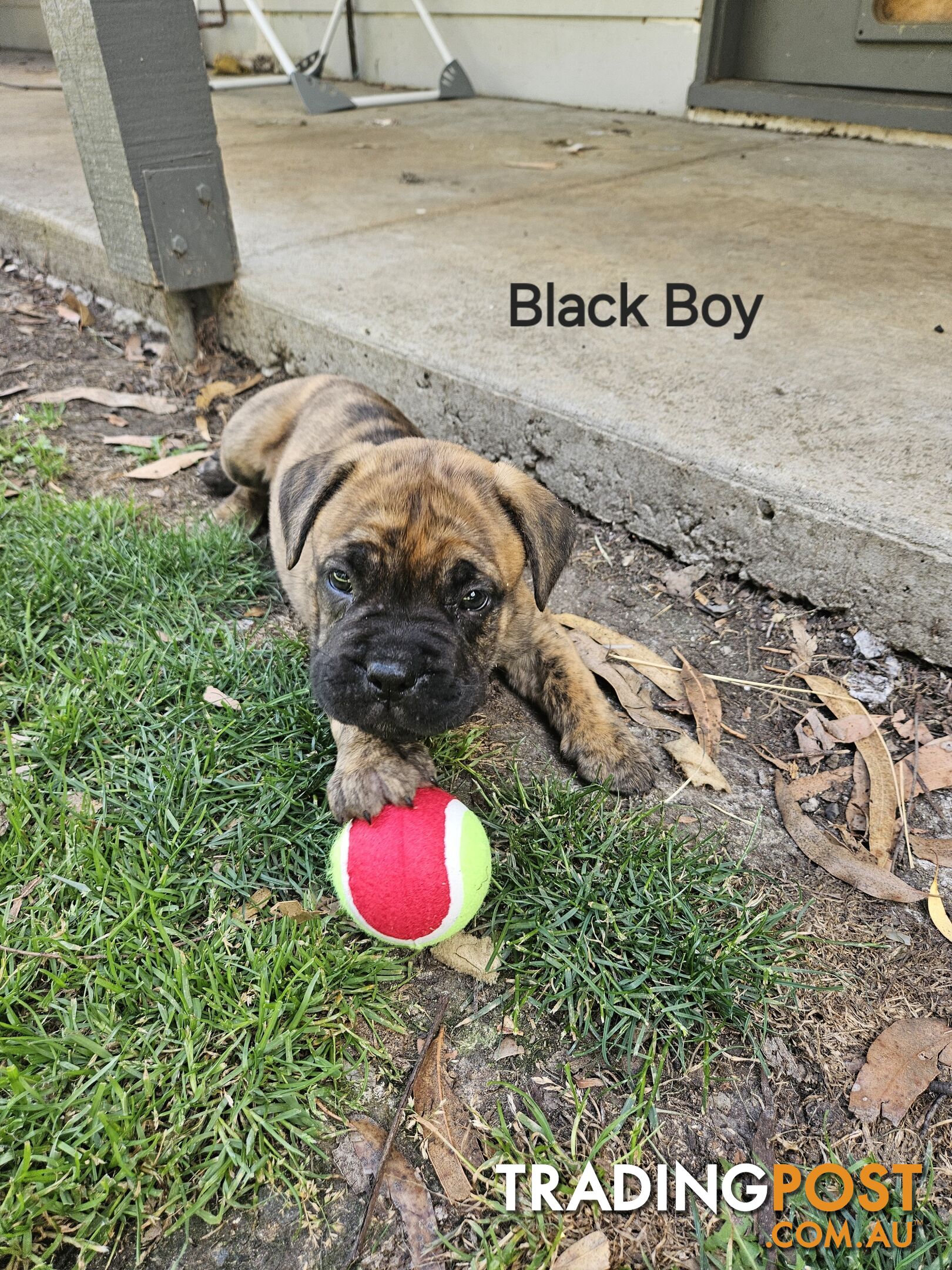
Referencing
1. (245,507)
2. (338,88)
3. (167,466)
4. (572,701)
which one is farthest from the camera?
(338,88)

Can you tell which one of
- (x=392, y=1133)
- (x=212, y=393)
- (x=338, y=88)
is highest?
(x=338, y=88)

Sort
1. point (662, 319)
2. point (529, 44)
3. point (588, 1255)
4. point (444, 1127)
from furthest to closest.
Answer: point (529, 44)
point (662, 319)
point (444, 1127)
point (588, 1255)

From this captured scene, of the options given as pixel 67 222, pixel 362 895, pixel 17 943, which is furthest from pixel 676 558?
pixel 67 222

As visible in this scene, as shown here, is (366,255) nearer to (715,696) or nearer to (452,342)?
(452,342)

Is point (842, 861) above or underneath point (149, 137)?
underneath

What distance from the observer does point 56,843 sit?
2.54 metres

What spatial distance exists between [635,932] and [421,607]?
1.06 m

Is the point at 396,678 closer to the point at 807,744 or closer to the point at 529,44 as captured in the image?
the point at 807,744

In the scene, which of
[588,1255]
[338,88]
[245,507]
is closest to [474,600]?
[588,1255]

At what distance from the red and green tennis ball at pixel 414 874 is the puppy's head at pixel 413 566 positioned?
28 centimetres

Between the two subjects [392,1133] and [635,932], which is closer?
[392,1133]

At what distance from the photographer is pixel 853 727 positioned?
3.05 metres

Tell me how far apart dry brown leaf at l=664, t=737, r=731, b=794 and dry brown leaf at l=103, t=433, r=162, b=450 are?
3211 mm

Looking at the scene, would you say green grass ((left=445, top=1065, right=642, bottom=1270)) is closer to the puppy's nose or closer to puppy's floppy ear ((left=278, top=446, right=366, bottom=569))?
the puppy's nose
